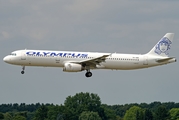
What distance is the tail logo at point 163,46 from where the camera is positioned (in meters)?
115

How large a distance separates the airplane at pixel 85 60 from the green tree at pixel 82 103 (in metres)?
76.0

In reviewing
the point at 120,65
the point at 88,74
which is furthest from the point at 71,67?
the point at 120,65

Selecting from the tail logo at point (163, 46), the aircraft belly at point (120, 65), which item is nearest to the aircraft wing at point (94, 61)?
the aircraft belly at point (120, 65)

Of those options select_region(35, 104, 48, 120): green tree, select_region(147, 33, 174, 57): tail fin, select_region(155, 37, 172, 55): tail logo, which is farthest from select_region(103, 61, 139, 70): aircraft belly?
select_region(35, 104, 48, 120): green tree

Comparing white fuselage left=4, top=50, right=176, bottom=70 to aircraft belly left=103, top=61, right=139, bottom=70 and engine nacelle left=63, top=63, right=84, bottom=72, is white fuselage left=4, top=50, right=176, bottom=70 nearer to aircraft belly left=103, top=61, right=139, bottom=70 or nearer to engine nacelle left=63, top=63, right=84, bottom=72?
aircraft belly left=103, top=61, right=139, bottom=70

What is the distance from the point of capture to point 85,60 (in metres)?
107

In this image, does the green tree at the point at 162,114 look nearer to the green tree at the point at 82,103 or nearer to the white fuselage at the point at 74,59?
the green tree at the point at 82,103

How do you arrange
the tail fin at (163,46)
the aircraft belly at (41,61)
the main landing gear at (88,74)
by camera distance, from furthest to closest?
the tail fin at (163,46) < the main landing gear at (88,74) < the aircraft belly at (41,61)

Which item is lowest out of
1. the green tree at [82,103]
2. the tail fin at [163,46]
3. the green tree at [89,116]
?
the green tree at [89,116]

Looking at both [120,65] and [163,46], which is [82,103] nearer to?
[163,46]

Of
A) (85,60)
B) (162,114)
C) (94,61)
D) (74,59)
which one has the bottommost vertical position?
(162,114)

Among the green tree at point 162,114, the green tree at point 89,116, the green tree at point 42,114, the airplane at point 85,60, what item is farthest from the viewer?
the green tree at point 162,114

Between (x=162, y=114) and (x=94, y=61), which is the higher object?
(x=94, y=61)

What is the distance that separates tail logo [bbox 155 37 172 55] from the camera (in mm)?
114938
